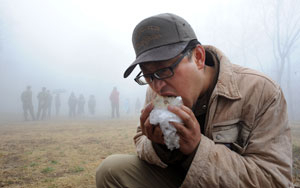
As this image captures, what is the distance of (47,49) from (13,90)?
29.5m

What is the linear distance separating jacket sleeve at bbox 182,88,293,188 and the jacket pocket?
8 centimetres

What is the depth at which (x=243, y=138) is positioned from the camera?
141 centimetres

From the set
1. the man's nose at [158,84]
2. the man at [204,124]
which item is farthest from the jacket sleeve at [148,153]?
the man's nose at [158,84]

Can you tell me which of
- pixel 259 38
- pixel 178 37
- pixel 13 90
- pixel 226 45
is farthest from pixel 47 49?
pixel 178 37

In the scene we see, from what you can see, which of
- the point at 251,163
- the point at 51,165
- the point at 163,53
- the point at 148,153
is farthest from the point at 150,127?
the point at 51,165

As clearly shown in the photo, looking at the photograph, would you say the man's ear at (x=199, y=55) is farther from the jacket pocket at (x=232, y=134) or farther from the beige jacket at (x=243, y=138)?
the jacket pocket at (x=232, y=134)

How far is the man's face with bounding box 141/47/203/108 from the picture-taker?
1437mm

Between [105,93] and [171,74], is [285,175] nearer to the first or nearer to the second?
[171,74]

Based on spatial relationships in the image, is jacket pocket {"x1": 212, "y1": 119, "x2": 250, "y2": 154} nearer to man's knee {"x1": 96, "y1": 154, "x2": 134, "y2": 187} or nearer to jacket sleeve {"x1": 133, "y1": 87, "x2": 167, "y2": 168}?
jacket sleeve {"x1": 133, "y1": 87, "x2": 167, "y2": 168}

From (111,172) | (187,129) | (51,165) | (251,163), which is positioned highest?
(187,129)

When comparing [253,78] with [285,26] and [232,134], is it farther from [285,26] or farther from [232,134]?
[285,26]

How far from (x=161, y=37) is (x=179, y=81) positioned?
0.37 metres

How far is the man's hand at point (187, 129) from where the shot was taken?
1.18m

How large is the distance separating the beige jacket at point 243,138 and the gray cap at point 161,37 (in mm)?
414
